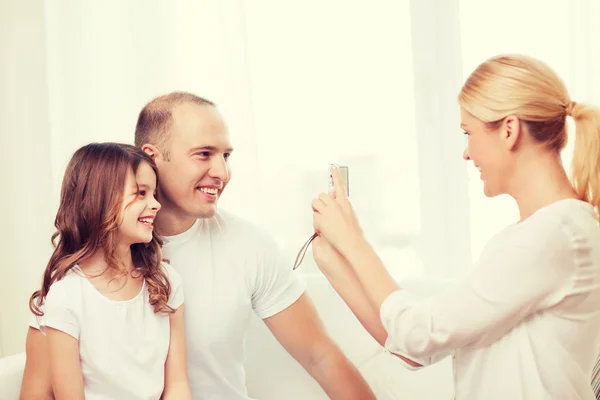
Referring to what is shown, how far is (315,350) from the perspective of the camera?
199 cm

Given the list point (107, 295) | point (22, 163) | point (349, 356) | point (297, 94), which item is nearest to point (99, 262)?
point (107, 295)

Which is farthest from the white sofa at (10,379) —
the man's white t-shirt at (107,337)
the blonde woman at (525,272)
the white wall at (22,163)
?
the white wall at (22,163)

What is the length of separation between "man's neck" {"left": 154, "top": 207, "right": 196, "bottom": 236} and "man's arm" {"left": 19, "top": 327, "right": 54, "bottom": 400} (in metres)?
0.42

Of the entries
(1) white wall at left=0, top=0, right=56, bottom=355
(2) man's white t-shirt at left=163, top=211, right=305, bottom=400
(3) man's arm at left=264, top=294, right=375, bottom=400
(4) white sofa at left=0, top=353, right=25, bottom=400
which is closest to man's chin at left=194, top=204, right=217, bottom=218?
(2) man's white t-shirt at left=163, top=211, right=305, bottom=400

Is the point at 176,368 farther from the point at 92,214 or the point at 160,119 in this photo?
the point at 160,119

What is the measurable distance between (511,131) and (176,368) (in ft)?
3.16

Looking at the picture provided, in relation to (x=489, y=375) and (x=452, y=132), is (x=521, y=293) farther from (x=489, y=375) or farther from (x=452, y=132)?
(x=452, y=132)

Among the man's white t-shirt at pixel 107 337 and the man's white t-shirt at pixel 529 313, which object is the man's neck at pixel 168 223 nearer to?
the man's white t-shirt at pixel 107 337

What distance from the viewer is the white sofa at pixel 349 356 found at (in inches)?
75.5

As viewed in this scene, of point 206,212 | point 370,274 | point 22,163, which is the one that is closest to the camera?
point 370,274

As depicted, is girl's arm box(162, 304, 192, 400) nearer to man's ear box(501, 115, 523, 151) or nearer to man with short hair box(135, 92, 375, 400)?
man with short hair box(135, 92, 375, 400)

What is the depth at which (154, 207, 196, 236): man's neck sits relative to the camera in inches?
76.1

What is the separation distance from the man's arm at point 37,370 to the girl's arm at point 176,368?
0.30 metres

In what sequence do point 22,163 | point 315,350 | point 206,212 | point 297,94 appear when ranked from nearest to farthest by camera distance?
point 206,212 → point 315,350 → point 297,94 → point 22,163
